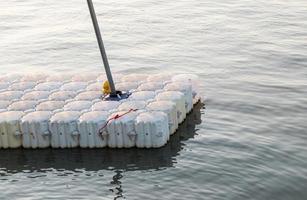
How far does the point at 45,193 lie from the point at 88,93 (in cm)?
654

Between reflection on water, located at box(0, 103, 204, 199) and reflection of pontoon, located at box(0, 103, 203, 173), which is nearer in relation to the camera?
reflection on water, located at box(0, 103, 204, 199)

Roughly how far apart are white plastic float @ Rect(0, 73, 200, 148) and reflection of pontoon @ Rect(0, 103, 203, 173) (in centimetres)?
29

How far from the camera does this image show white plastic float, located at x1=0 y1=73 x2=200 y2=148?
2684 cm

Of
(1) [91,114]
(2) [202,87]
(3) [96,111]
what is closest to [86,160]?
(1) [91,114]

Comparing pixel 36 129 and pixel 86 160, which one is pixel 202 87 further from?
pixel 36 129

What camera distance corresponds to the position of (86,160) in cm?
2662

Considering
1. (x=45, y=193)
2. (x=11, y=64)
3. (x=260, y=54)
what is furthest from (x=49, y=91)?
(x=260, y=54)

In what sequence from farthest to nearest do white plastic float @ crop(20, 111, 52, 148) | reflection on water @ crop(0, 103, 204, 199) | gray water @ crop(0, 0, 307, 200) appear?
white plastic float @ crop(20, 111, 52, 148) < reflection on water @ crop(0, 103, 204, 199) < gray water @ crop(0, 0, 307, 200)

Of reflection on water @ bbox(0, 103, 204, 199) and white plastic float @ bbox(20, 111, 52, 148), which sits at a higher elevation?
white plastic float @ bbox(20, 111, 52, 148)

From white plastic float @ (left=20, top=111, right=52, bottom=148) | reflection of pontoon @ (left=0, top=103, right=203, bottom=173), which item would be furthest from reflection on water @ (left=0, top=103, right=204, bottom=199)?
white plastic float @ (left=20, top=111, right=52, bottom=148)

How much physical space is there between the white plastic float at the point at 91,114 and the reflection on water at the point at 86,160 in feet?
0.98

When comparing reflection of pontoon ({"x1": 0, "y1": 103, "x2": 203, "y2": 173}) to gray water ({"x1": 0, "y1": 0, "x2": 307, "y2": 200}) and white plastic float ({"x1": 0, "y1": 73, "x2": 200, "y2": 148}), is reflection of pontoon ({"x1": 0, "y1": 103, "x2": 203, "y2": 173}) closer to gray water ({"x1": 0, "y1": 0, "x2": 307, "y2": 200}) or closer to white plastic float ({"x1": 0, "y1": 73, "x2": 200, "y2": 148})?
gray water ({"x1": 0, "y1": 0, "x2": 307, "y2": 200})

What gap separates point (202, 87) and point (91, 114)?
858cm

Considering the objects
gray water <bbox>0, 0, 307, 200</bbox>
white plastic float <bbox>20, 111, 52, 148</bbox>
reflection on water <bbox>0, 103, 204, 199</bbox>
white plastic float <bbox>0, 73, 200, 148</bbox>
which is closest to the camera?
gray water <bbox>0, 0, 307, 200</bbox>
